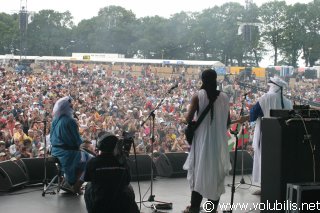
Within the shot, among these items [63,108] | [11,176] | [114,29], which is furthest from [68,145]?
[114,29]

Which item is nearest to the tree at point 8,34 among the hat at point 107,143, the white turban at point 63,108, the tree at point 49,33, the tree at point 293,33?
the tree at point 49,33

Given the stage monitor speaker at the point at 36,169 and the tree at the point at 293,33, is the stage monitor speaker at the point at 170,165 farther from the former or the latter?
the tree at the point at 293,33

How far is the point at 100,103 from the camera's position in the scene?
16.2 meters

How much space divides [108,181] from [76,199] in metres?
2.30

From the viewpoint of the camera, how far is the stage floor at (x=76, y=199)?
18.1 ft

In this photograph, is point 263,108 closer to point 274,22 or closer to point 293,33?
point 293,33

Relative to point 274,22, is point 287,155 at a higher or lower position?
lower

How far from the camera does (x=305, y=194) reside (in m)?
4.05

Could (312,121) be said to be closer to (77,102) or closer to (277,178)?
(277,178)

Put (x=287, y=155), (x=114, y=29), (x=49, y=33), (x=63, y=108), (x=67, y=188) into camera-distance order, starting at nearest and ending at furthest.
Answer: (x=287, y=155), (x=63, y=108), (x=67, y=188), (x=49, y=33), (x=114, y=29)

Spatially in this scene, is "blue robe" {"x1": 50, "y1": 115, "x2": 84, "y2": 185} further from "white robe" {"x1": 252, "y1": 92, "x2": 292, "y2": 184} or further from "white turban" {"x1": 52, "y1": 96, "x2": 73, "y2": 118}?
"white robe" {"x1": 252, "y1": 92, "x2": 292, "y2": 184}

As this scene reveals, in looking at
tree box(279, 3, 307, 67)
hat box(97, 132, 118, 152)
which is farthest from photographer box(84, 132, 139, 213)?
tree box(279, 3, 307, 67)

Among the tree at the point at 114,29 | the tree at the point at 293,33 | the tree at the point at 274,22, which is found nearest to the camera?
the tree at the point at 114,29

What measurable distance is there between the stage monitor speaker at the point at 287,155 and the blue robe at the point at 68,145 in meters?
2.60
